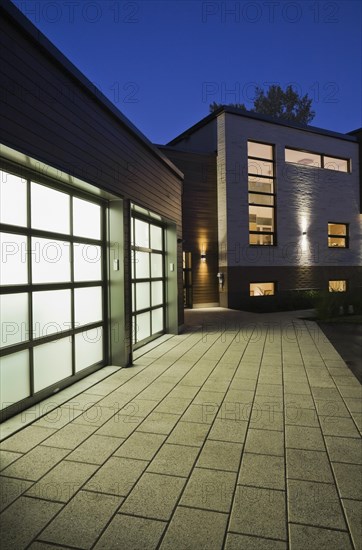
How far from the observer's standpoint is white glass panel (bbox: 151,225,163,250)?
8.51 m

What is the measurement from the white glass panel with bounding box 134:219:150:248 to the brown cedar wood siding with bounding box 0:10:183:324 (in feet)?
2.76

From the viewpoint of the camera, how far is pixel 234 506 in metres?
2.31

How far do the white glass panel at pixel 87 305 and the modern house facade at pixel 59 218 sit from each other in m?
0.02

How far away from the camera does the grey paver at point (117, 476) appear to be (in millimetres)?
2498

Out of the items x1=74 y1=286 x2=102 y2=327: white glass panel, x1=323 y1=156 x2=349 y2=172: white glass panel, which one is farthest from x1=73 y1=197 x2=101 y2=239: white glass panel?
x1=323 y1=156 x2=349 y2=172: white glass panel

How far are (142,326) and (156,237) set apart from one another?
2.28m

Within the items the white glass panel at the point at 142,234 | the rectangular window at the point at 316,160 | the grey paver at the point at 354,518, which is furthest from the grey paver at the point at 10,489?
the rectangular window at the point at 316,160

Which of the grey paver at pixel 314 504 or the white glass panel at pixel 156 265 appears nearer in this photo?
the grey paver at pixel 314 504

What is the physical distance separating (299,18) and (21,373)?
11.0 m

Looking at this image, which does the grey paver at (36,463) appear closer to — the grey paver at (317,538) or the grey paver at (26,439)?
the grey paver at (26,439)

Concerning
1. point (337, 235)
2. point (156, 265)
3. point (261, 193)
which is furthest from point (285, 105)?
point (156, 265)

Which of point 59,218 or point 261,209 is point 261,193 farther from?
point 59,218

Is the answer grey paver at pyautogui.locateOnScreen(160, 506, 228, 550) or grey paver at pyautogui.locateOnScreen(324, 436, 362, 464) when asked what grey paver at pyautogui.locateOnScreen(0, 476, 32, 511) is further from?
grey paver at pyautogui.locateOnScreen(324, 436, 362, 464)

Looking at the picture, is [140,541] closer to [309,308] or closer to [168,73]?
[309,308]
